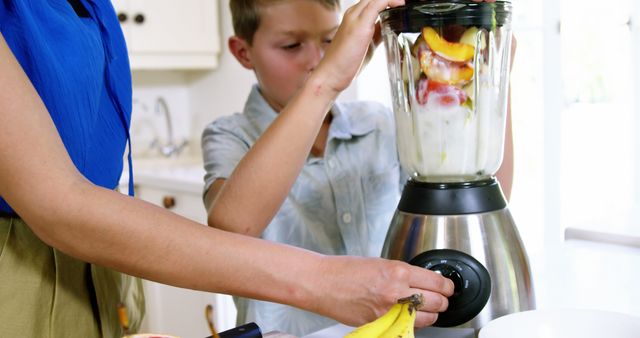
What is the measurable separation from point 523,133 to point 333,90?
1.26 meters

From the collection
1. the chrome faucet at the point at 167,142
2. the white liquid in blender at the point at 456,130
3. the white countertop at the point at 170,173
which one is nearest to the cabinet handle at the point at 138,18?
the chrome faucet at the point at 167,142

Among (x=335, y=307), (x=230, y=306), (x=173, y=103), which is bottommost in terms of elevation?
(x=230, y=306)

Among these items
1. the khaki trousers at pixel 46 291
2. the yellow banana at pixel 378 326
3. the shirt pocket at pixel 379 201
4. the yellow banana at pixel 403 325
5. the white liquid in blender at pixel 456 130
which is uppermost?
the white liquid in blender at pixel 456 130

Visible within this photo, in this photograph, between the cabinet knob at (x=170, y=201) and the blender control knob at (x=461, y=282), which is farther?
the cabinet knob at (x=170, y=201)

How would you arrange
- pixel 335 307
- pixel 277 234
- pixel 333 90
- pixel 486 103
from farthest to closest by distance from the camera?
1. pixel 277 234
2. pixel 333 90
3. pixel 486 103
4. pixel 335 307

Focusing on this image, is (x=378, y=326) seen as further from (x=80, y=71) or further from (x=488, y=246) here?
(x=80, y=71)

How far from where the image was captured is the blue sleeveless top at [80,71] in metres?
0.77

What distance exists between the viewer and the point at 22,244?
81 cm

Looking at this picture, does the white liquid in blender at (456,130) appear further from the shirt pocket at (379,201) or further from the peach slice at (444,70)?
the shirt pocket at (379,201)

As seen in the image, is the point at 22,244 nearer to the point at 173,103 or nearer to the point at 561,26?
the point at 561,26

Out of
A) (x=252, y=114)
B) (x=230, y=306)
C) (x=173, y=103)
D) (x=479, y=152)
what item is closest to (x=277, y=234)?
(x=252, y=114)

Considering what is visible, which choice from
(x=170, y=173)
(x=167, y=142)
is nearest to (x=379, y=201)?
(x=170, y=173)

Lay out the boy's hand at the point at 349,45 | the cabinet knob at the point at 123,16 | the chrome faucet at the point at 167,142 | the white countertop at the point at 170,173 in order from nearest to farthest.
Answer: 1. the boy's hand at the point at 349,45
2. the white countertop at the point at 170,173
3. the cabinet knob at the point at 123,16
4. the chrome faucet at the point at 167,142

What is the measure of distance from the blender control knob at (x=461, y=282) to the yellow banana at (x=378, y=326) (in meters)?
0.11
